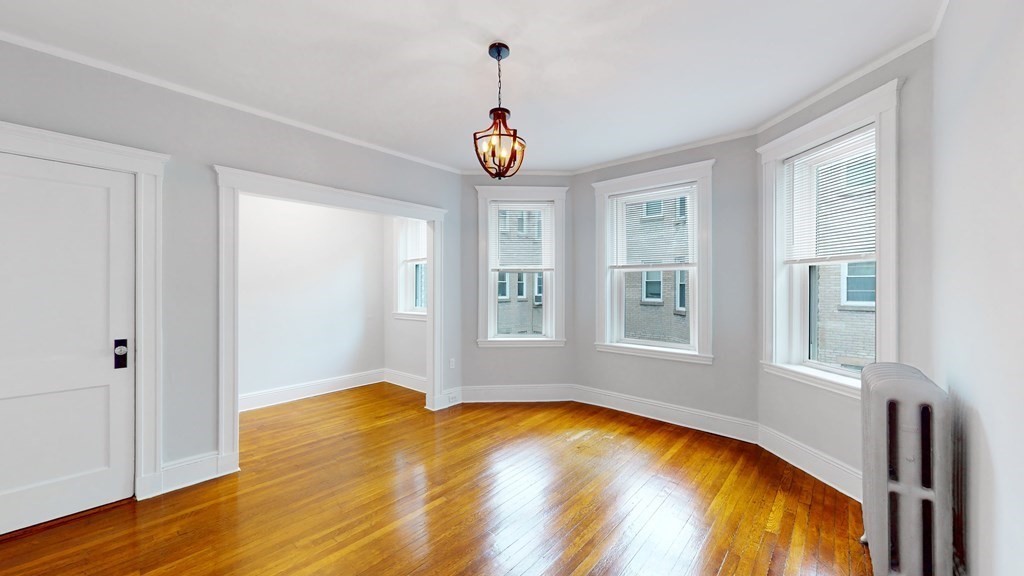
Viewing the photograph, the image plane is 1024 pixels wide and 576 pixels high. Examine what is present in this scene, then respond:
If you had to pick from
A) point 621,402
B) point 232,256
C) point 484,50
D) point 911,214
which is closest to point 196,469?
point 232,256

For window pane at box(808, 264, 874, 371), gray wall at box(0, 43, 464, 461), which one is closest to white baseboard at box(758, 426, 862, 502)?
window pane at box(808, 264, 874, 371)

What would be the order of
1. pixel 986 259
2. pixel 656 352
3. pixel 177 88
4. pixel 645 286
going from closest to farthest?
pixel 986 259
pixel 177 88
pixel 656 352
pixel 645 286

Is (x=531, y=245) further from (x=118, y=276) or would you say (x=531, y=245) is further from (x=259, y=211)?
(x=118, y=276)

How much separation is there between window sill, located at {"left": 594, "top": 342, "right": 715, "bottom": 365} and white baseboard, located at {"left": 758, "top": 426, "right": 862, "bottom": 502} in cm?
76

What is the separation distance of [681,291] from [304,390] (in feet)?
15.2

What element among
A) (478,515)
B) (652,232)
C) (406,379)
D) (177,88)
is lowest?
(478,515)

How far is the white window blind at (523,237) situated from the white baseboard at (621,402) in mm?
1455

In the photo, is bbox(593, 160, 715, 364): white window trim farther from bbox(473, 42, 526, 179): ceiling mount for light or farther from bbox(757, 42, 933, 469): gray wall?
bbox(473, 42, 526, 179): ceiling mount for light

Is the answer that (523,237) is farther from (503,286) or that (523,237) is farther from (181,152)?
(181,152)

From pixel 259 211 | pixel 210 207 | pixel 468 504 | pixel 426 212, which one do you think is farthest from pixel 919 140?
pixel 259 211

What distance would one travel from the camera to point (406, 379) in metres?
5.85

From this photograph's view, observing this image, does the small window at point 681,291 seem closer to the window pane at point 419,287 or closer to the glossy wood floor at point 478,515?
the glossy wood floor at point 478,515

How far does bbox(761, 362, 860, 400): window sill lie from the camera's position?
281 centimetres

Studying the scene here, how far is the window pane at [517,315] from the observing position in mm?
5148
